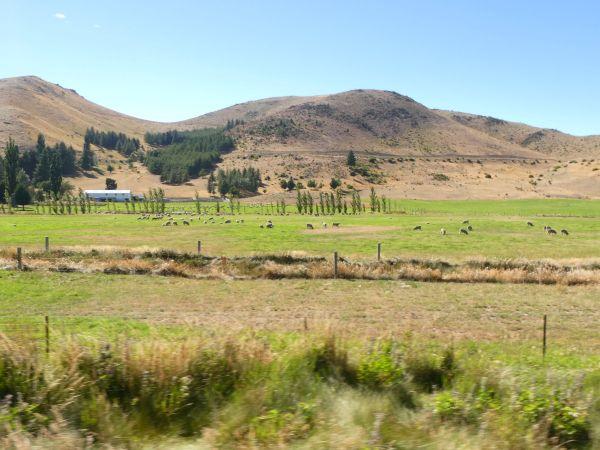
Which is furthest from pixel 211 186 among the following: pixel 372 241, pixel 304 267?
pixel 304 267

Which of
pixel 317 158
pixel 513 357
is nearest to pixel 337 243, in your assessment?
pixel 513 357

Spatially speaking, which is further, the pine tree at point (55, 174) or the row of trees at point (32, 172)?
the pine tree at point (55, 174)

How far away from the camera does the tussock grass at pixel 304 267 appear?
27.0 m

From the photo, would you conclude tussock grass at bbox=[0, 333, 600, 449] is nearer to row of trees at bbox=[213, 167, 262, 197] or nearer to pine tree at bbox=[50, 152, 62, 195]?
row of trees at bbox=[213, 167, 262, 197]

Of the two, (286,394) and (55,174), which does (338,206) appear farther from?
(286,394)

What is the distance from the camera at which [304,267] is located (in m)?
28.2

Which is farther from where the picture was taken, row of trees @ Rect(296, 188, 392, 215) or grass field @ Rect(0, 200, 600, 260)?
row of trees @ Rect(296, 188, 392, 215)

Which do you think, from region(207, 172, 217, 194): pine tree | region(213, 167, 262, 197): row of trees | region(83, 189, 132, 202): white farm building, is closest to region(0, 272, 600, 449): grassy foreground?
region(213, 167, 262, 197): row of trees

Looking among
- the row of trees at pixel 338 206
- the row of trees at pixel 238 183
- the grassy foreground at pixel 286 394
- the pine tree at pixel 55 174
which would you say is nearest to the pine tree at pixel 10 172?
the pine tree at pixel 55 174

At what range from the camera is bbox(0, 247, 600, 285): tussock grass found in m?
27.0

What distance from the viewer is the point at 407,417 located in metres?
6.20

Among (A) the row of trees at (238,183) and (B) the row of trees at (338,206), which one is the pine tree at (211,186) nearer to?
(A) the row of trees at (238,183)

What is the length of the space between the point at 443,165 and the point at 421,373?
606 ft

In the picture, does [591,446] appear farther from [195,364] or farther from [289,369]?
[195,364]
